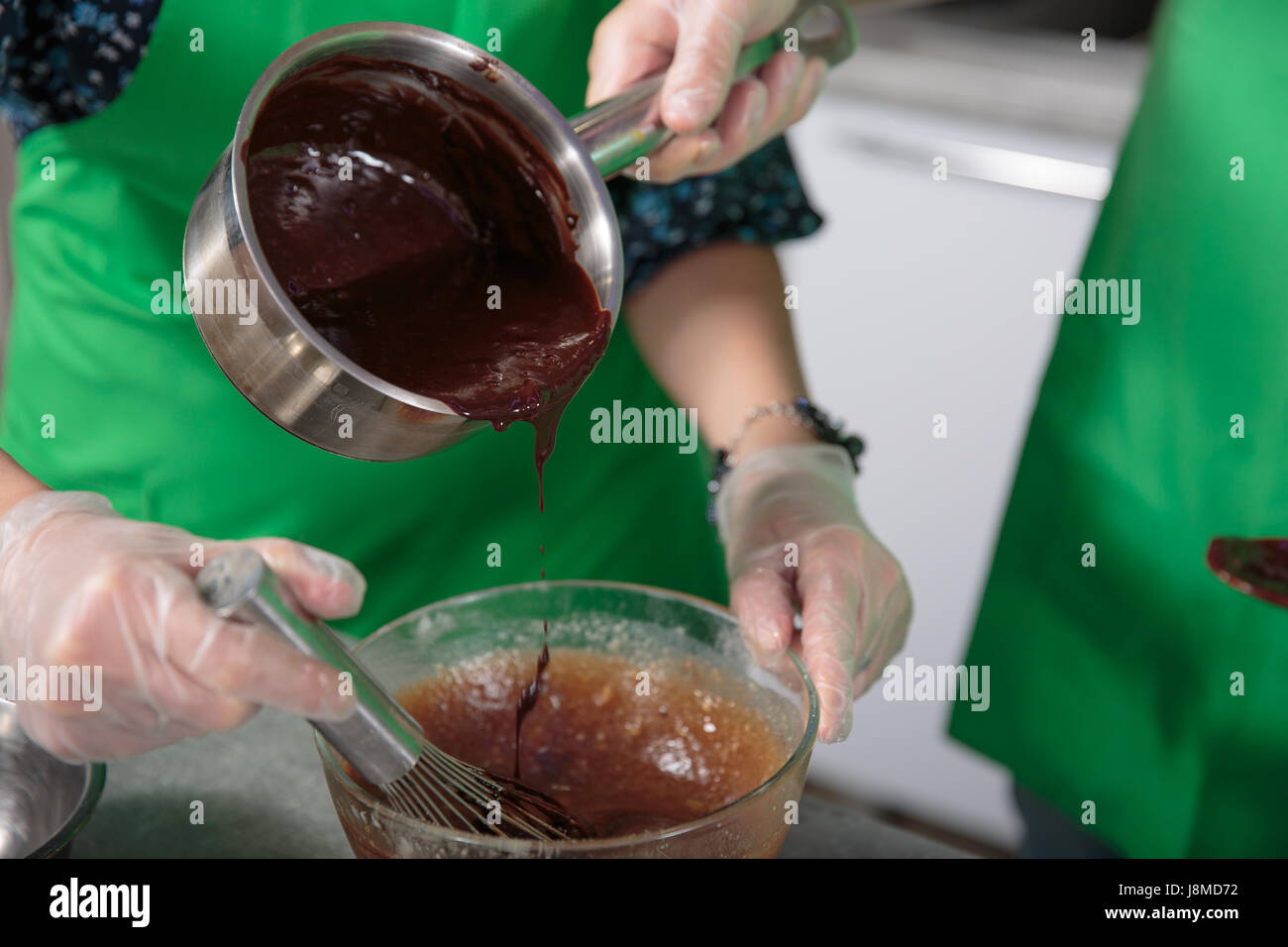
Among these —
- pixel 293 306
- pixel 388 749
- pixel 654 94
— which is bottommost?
pixel 388 749

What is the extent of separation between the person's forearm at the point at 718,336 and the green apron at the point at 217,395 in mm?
60

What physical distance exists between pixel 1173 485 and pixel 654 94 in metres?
0.75

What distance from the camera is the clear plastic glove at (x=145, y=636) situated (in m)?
0.68

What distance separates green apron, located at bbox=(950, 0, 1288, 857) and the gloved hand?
442 millimetres

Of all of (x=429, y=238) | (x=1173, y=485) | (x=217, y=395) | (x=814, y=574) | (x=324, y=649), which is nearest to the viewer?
(x=324, y=649)

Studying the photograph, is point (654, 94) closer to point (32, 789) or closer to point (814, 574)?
point (814, 574)

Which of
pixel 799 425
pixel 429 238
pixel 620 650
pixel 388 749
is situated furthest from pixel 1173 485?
pixel 388 749

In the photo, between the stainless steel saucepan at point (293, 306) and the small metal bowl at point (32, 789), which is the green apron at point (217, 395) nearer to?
the stainless steel saucepan at point (293, 306)

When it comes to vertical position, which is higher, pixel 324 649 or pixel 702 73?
pixel 702 73

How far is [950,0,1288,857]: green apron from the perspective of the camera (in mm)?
1267

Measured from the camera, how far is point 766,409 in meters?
1.34

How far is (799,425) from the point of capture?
133 centimetres

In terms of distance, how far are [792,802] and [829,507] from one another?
447 millimetres

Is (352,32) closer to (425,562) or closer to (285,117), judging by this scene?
(285,117)
